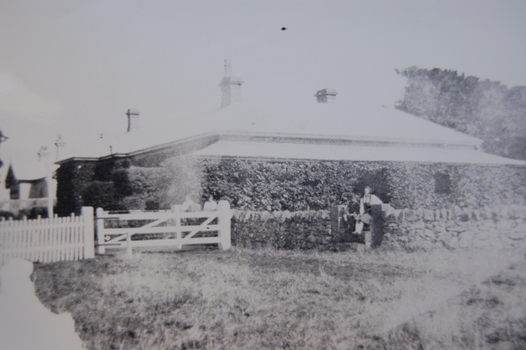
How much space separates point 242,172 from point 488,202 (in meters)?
6.04

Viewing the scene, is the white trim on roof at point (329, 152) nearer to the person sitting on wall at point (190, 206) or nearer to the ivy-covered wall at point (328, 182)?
the ivy-covered wall at point (328, 182)

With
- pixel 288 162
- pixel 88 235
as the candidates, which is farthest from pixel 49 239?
pixel 288 162

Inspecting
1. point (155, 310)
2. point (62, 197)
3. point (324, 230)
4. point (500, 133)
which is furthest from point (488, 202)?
point (62, 197)

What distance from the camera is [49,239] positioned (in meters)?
7.20

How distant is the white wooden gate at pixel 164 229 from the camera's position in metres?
7.97

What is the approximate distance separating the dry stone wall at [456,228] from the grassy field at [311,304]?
0.41 meters

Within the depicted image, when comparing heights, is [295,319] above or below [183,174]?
below

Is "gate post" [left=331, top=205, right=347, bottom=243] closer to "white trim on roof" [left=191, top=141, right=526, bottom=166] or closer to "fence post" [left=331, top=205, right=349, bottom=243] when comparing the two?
"fence post" [left=331, top=205, right=349, bottom=243]

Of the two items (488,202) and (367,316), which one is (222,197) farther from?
(367,316)

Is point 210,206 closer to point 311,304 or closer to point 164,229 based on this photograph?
point 164,229

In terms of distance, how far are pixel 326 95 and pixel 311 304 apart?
9.63 metres

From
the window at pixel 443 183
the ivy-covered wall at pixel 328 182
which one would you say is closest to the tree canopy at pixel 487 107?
the ivy-covered wall at pixel 328 182

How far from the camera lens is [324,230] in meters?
7.34

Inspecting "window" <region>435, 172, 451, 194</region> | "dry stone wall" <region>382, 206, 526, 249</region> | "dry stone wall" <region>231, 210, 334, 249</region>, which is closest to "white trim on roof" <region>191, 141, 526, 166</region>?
"window" <region>435, 172, 451, 194</region>
